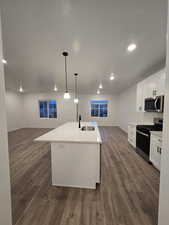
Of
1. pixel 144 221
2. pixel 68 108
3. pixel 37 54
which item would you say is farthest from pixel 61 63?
pixel 68 108

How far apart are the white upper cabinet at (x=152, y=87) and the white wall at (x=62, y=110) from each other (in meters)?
3.77

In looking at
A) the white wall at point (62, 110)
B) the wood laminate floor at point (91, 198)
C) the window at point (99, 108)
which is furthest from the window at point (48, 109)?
the wood laminate floor at point (91, 198)

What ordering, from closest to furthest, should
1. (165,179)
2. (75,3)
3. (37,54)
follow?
(165,179) < (75,3) < (37,54)

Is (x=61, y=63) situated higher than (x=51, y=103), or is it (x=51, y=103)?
(x=61, y=63)

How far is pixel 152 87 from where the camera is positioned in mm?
2990

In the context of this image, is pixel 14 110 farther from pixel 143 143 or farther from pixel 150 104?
pixel 150 104

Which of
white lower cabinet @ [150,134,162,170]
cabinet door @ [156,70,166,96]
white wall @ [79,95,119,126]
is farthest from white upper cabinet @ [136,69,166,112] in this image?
white wall @ [79,95,119,126]

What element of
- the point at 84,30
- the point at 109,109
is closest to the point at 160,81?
the point at 84,30

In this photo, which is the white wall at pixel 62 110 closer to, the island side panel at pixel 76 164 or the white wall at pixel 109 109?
the white wall at pixel 109 109

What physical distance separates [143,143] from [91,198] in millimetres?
2120

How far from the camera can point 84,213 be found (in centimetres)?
142

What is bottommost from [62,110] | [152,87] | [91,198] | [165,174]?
[91,198]

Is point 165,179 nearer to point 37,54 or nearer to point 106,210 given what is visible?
point 106,210

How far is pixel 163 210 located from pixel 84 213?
976 mm
